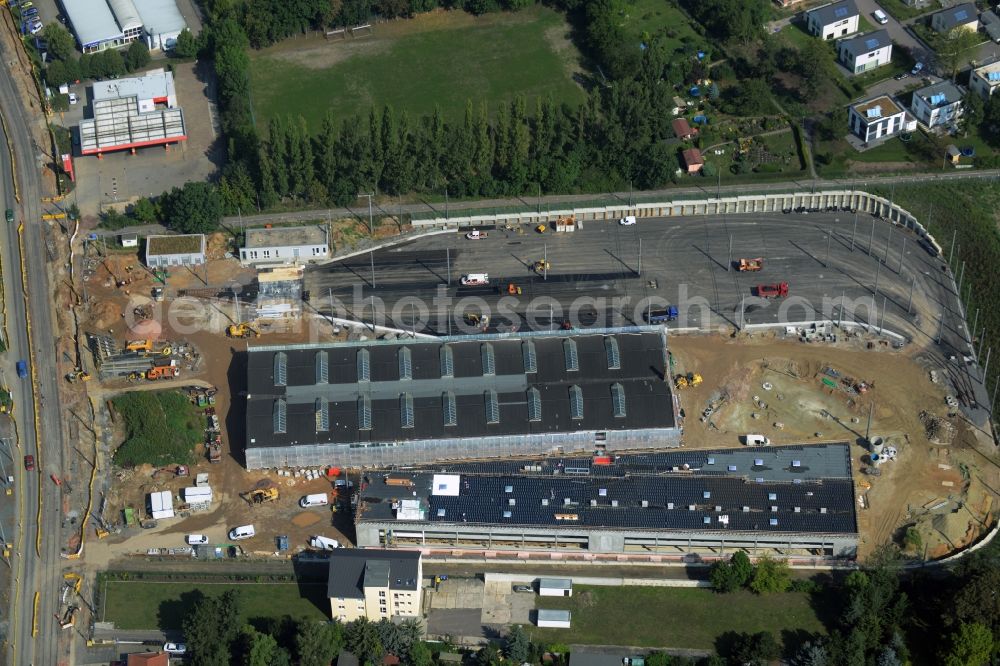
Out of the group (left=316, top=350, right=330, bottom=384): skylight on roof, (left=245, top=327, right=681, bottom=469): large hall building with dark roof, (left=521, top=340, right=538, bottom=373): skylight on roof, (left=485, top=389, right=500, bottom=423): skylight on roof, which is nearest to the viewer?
(left=245, top=327, right=681, bottom=469): large hall building with dark roof

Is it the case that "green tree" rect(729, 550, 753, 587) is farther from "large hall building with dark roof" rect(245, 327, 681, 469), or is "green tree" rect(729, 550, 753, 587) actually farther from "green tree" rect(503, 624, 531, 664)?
"green tree" rect(503, 624, 531, 664)

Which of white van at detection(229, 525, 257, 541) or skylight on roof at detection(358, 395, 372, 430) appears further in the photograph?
skylight on roof at detection(358, 395, 372, 430)

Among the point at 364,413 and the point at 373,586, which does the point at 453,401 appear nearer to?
the point at 364,413

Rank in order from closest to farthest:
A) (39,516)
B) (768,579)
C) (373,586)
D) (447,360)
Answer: (373,586)
(768,579)
(39,516)
(447,360)

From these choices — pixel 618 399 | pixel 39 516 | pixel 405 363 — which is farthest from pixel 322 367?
pixel 39 516

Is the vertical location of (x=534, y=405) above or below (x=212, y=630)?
above

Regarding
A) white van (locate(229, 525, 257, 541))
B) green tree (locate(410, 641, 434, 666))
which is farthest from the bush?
green tree (locate(410, 641, 434, 666))

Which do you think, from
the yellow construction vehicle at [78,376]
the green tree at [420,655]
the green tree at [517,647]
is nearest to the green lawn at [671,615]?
the green tree at [517,647]
